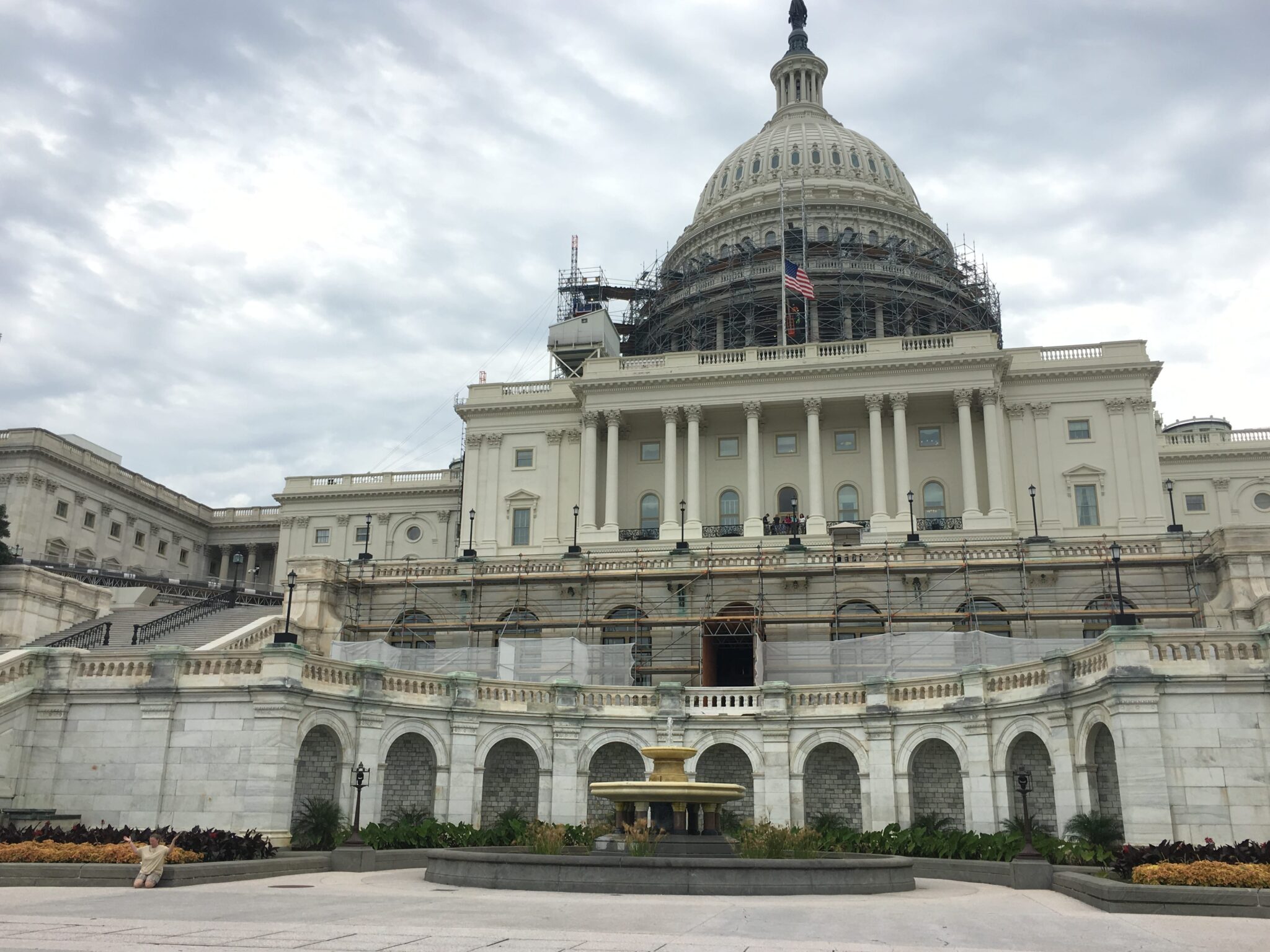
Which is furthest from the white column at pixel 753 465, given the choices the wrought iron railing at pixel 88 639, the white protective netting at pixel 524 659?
the wrought iron railing at pixel 88 639

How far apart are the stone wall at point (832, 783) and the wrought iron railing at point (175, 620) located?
2495 cm

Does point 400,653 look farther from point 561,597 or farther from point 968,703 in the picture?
point 968,703

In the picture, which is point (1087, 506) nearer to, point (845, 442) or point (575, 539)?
point (845, 442)

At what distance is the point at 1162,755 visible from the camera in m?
26.5

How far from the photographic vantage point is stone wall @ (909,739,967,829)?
115ft

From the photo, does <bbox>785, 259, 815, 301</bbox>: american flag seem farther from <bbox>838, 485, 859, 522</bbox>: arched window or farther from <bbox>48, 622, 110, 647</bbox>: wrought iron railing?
<bbox>48, 622, 110, 647</bbox>: wrought iron railing

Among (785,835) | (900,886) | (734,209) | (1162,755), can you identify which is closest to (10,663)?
(785,835)

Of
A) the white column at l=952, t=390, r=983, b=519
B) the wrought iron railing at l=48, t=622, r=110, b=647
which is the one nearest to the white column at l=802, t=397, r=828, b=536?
the white column at l=952, t=390, r=983, b=519

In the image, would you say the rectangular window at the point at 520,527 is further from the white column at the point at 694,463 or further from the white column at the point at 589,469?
the white column at the point at 694,463

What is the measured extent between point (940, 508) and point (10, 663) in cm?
5427

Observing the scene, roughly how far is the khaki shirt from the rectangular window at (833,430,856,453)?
57.5 metres

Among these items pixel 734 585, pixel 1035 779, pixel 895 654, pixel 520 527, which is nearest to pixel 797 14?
pixel 520 527

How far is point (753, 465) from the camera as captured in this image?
236ft

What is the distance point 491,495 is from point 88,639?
36.2m
